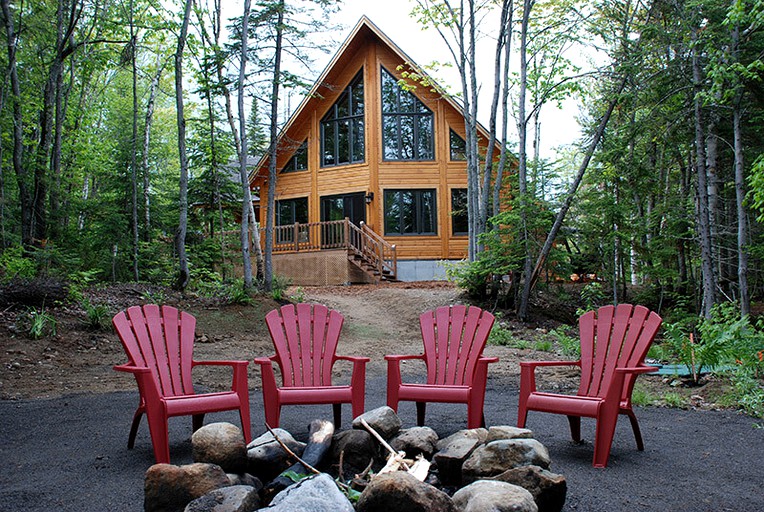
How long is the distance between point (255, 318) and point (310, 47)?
5.54 m

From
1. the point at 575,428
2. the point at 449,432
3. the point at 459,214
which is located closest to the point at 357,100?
the point at 459,214

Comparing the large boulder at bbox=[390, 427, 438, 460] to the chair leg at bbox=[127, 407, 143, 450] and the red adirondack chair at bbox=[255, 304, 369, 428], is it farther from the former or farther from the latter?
the chair leg at bbox=[127, 407, 143, 450]

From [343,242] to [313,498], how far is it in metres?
14.6

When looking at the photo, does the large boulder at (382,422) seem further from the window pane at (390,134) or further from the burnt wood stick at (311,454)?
the window pane at (390,134)

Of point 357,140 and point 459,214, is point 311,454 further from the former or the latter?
point 357,140

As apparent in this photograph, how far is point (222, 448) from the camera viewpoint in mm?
3215

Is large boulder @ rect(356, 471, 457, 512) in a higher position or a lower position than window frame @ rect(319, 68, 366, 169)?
lower

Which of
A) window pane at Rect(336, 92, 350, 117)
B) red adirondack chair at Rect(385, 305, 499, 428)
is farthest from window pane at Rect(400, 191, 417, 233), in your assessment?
red adirondack chair at Rect(385, 305, 499, 428)

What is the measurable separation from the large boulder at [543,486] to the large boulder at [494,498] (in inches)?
5.4

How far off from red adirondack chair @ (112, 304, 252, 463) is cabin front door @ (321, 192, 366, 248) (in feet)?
42.8

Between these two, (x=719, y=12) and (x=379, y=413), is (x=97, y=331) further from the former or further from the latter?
(x=719, y=12)

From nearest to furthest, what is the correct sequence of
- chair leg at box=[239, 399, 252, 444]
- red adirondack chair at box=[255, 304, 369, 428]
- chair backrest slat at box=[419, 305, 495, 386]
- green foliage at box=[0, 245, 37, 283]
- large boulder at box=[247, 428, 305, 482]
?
1. large boulder at box=[247, 428, 305, 482]
2. chair leg at box=[239, 399, 252, 444]
3. red adirondack chair at box=[255, 304, 369, 428]
4. chair backrest slat at box=[419, 305, 495, 386]
5. green foliage at box=[0, 245, 37, 283]

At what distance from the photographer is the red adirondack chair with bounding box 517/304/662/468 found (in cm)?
368

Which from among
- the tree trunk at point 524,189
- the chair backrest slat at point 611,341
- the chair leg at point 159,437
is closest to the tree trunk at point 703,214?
the tree trunk at point 524,189
